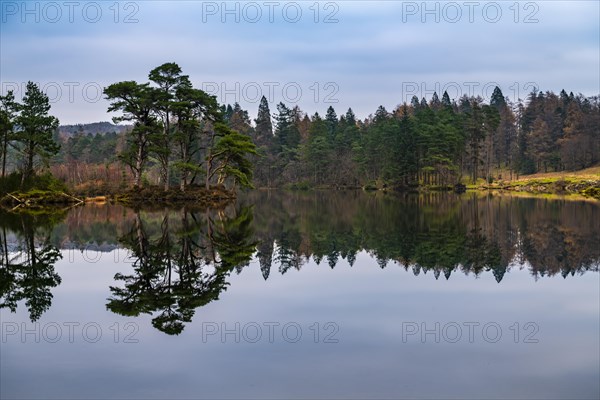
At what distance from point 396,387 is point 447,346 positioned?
1893mm

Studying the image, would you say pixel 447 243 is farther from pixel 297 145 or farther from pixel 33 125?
pixel 297 145

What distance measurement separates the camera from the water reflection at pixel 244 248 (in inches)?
494

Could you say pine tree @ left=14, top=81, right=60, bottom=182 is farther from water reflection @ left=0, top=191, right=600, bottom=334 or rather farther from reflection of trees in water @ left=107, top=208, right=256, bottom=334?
reflection of trees in water @ left=107, top=208, right=256, bottom=334

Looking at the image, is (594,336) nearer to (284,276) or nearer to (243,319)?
(243,319)

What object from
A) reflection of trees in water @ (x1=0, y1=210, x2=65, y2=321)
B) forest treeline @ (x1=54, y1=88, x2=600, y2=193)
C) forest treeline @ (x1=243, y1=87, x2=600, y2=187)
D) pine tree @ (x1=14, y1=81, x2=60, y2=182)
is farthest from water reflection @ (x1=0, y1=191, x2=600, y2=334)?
forest treeline @ (x1=243, y1=87, x2=600, y2=187)

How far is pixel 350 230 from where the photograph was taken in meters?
26.8

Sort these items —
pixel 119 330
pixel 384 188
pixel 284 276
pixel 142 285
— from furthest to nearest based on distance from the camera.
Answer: pixel 384 188 < pixel 284 276 < pixel 142 285 < pixel 119 330

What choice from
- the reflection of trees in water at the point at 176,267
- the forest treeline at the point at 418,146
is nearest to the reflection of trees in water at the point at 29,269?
the reflection of trees in water at the point at 176,267

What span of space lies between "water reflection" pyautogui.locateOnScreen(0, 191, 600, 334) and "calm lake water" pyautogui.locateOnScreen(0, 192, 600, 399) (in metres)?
0.09

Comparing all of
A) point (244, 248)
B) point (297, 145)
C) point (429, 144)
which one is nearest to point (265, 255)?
point (244, 248)

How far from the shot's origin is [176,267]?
1544 cm

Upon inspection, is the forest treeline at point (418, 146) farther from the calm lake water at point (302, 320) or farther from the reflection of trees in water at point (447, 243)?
the calm lake water at point (302, 320)

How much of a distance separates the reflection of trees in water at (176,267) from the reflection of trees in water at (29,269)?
1.47 meters

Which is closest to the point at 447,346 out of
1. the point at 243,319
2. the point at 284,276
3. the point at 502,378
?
the point at 502,378
